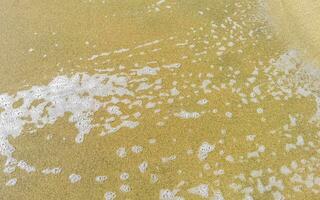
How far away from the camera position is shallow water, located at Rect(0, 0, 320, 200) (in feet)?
6.53

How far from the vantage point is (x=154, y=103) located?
227 centimetres

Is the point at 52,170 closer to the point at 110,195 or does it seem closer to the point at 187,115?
the point at 110,195

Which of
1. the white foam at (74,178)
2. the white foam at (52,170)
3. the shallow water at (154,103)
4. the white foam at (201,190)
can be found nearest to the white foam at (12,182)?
the shallow water at (154,103)

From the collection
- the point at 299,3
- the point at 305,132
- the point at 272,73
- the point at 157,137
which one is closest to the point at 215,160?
the point at 157,137

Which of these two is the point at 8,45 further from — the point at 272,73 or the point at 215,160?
the point at 272,73

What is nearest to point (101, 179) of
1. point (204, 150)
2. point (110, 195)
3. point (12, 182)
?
point (110, 195)

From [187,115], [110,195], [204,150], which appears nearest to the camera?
[110,195]

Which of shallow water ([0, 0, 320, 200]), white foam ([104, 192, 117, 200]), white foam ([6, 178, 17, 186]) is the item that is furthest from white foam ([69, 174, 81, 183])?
white foam ([6, 178, 17, 186])

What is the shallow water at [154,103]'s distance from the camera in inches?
78.4

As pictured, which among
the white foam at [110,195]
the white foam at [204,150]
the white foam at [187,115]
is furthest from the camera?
the white foam at [187,115]

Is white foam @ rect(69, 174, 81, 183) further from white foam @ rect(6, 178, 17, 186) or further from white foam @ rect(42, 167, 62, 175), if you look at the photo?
white foam @ rect(6, 178, 17, 186)

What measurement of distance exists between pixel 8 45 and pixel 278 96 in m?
1.65

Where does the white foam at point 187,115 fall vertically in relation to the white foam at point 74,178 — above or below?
above

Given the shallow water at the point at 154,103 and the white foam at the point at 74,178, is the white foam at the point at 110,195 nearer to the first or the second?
the shallow water at the point at 154,103
